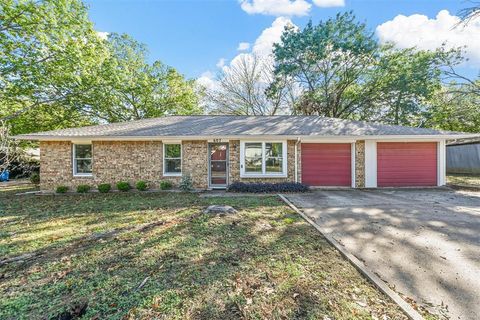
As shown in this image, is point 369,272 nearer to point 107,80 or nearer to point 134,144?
point 134,144

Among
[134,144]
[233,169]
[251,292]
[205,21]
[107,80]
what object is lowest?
[251,292]

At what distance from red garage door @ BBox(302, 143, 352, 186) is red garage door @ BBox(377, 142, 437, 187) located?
5.40 feet

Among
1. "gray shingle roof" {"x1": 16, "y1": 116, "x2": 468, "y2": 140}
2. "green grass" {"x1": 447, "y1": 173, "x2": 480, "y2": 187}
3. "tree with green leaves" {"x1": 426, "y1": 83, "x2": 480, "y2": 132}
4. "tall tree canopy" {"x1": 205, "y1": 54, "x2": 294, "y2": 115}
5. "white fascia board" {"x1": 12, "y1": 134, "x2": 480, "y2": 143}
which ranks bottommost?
"green grass" {"x1": 447, "y1": 173, "x2": 480, "y2": 187}

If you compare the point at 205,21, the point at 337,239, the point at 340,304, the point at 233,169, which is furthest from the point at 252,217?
the point at 205,21

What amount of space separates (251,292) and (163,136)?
8.84 m

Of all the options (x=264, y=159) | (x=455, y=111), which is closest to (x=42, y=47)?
(x=264, y=159)

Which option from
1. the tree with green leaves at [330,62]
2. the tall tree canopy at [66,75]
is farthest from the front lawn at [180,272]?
the tree with green leaves at [330,62]

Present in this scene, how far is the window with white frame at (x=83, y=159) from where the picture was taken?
10812mm

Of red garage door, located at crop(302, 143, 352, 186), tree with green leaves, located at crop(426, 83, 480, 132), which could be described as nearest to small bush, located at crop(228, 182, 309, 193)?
red garage door, located at crop(302, 143, 352, 186)

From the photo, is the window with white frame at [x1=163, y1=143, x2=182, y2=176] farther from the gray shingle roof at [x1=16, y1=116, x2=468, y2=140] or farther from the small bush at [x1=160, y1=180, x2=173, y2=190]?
the gray shingle roof at [x1=16, y1=116, x2=468, y2=140]

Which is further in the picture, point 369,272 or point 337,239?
point 337,239

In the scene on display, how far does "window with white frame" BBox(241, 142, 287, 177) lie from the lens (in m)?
10.8

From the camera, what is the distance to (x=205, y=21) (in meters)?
13.9

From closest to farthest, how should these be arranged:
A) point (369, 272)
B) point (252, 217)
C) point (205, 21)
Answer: point (369, 272) → point (252, 217) → point (205, 21)
